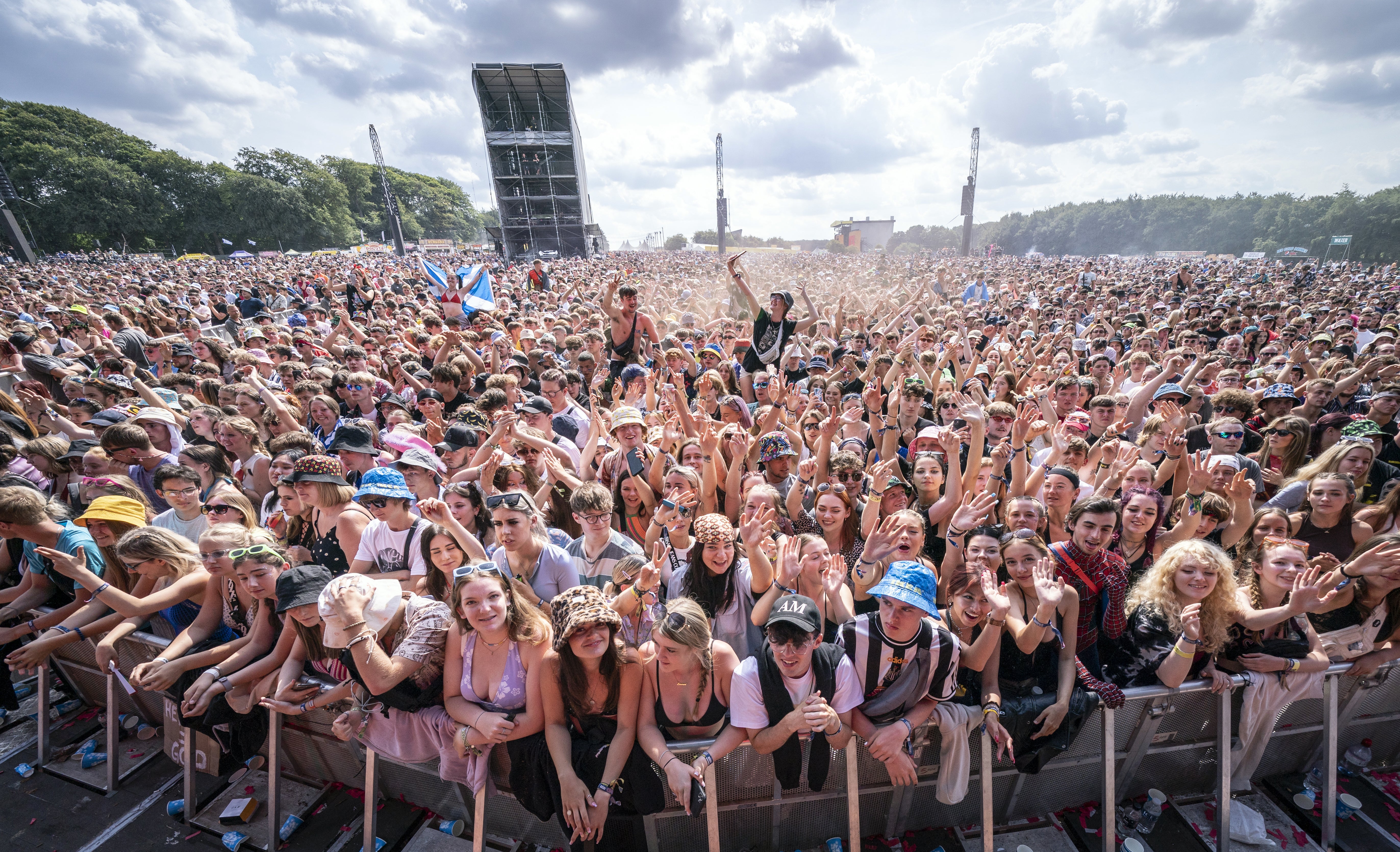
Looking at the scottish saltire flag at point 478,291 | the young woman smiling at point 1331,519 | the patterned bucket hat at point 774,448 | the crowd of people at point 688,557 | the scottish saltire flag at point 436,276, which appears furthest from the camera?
the scottish saltire flag at point 436,276

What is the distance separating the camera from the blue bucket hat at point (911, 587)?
2.48 m

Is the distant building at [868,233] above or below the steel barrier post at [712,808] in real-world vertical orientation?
above

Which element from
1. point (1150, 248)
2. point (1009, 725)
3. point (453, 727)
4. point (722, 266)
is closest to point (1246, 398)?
point (1009, 725)

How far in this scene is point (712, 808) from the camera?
2.75 meters

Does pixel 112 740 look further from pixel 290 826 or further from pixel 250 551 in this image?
pixel 250 551

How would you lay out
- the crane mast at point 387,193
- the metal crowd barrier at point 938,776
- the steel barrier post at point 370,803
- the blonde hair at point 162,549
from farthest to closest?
the crane mast at point 387,193, the blonde hair at point 162,549, the steel barrier post at point 370,803, the metal crowd barrier at point 938,776

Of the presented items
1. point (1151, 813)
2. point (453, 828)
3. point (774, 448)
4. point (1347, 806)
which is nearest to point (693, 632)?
point (774, 448)

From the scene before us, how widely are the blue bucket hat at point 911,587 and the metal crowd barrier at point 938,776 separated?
0.80 meters

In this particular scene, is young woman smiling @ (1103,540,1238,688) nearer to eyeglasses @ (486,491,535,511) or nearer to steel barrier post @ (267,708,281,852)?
eyeglasses @ (486,491,535,511)

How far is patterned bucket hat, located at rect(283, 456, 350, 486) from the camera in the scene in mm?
3492

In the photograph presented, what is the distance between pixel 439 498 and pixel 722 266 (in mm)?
34466

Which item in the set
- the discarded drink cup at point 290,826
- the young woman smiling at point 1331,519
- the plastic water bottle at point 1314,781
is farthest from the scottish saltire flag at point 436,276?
the plastic water bottle at point 1314,781

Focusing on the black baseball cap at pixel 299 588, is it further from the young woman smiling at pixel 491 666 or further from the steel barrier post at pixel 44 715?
the steel barrier post at pixel 44 715

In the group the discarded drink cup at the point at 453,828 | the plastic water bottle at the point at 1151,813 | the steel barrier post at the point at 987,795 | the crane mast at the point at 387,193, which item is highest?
the crane mast at the point at 387,193
